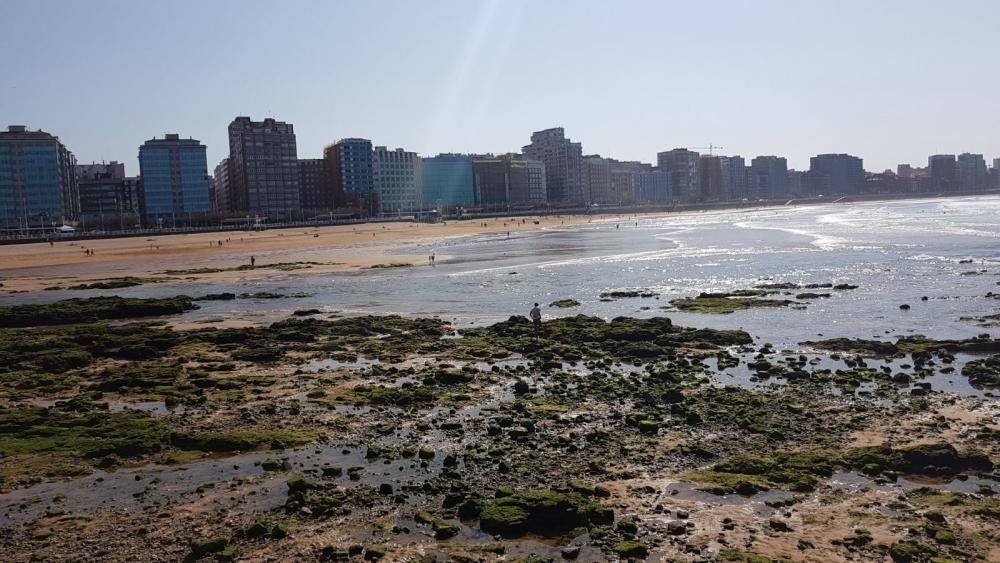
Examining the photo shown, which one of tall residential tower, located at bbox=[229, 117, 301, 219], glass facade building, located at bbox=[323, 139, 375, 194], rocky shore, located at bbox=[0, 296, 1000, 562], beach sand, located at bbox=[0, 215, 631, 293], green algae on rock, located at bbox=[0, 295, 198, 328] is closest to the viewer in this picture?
rocky shore, located at bbox=[0, 296, 1000, 562]

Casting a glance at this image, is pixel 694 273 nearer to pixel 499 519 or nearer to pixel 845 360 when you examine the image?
pixel 845 360

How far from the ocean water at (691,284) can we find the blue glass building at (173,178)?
97816 mm

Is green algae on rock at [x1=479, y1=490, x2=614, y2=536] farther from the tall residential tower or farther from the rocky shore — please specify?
the tall residential tower

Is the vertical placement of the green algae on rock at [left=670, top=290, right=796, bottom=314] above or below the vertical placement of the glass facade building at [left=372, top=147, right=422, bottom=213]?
below

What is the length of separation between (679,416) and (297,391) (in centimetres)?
879

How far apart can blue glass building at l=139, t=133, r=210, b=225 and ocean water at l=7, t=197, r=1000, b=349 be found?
97816 mm

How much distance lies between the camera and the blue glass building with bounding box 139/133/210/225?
15425cm

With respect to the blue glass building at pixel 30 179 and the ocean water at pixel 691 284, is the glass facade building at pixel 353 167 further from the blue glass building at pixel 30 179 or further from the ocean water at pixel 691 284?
the ocean water at pixel 691 284

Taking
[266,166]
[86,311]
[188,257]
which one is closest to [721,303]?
[86,311]

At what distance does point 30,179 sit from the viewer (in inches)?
5610

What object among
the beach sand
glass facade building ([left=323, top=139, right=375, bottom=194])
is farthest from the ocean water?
glass facade building ([left=323, top=139, right=375, bottom=194])

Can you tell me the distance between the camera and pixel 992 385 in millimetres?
17797

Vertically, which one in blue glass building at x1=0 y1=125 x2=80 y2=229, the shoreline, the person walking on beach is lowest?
the person walking on beach

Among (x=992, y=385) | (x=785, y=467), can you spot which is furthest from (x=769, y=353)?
(x=785, y=467)
